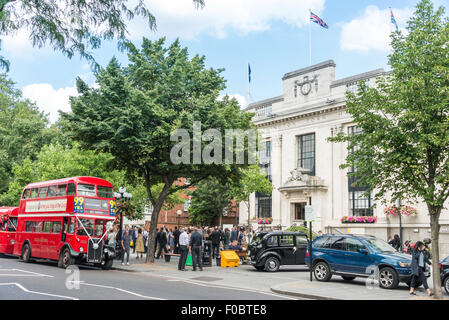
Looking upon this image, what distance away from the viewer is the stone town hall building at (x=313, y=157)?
40719 mm

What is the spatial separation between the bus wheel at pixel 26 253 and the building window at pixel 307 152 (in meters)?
28.4

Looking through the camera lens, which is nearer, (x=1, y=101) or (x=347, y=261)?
(x=347, y=261)

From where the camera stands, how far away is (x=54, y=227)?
70.2ft

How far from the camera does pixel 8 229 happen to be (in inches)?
1079

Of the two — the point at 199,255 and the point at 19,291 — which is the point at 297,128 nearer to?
the point at 199,255


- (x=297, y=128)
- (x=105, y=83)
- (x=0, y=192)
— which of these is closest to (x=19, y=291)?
(x=105, y=83)

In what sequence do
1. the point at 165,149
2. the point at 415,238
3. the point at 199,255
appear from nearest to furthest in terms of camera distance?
the point at 199,255 < the point at 165,149 < the point at 415,238

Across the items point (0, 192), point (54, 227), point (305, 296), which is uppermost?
point (0, 192)

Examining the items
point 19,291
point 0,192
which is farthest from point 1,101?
point 19,291

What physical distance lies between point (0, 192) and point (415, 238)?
4105 cm

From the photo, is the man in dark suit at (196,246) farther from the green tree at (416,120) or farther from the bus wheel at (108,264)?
the green tree at (416,120)

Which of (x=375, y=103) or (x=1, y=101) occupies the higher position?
(x=1, y=101)

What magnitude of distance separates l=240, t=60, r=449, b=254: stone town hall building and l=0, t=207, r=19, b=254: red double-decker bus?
2235 centimetres

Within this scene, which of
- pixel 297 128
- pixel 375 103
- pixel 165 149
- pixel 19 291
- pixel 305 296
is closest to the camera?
pixel 19 291
